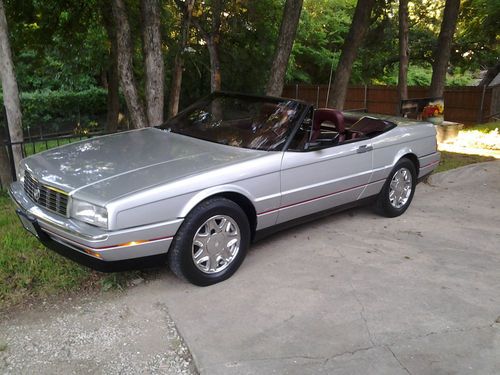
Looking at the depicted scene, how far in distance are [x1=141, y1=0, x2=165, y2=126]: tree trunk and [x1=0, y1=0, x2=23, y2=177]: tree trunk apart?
172 centimetres

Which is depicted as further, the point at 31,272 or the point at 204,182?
the point at 31,272

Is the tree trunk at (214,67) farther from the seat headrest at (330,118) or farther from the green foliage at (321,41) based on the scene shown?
the green foliage at (321,41)

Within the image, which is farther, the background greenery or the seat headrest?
the background greenery

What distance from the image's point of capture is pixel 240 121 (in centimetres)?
488

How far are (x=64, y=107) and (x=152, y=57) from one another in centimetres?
1595

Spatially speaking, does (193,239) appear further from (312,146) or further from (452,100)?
(452,100)

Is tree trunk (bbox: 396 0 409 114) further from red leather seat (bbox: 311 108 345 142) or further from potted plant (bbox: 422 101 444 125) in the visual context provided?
red leather seat (bbox: 311 108 345 142)

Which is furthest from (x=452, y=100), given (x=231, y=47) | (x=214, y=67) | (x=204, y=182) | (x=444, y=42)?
(x=204, y=182)

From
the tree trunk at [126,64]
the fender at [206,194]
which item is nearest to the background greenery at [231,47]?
the tree trunk at [126,64]

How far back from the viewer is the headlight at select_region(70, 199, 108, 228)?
3.29m

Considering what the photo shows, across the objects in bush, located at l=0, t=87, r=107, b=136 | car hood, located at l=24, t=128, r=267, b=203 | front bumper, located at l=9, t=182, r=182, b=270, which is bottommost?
bush, located at l=0, t=87, r=107, b=136

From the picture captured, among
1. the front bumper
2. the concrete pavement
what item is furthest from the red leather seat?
the front bumper

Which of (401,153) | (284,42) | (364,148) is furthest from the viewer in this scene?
(284,42)

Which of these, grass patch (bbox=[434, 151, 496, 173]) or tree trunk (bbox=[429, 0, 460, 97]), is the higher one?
tree trunk (bbox=[429, 0, 460, 97])
